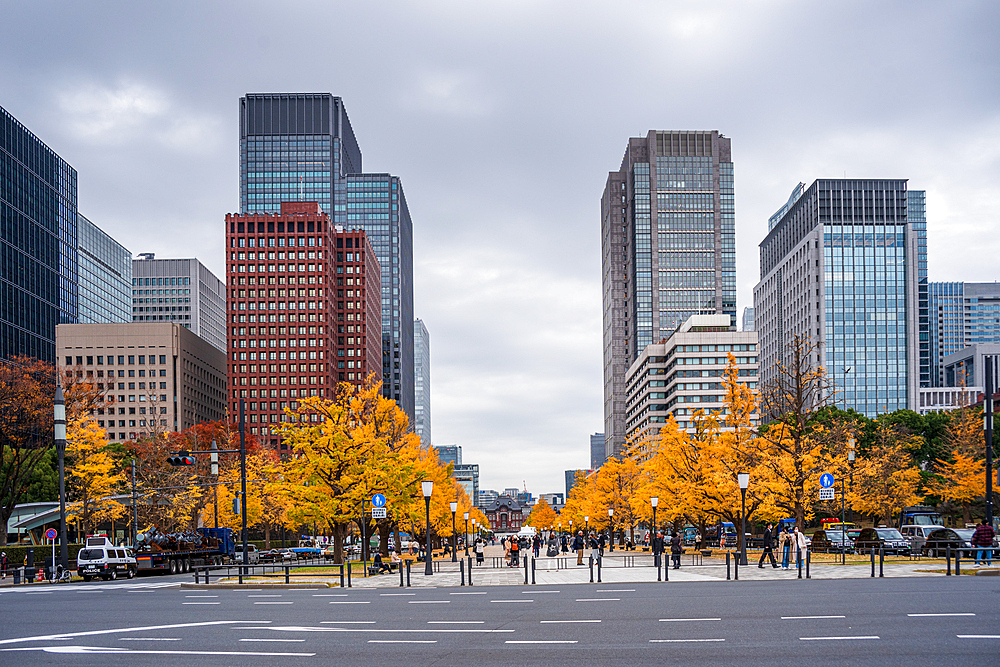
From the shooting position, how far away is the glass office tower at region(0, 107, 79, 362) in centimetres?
13875

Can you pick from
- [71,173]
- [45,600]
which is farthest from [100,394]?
[71,173]

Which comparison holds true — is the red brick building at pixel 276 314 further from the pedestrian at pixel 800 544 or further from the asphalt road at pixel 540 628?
the asphalt road at pixel 540 628

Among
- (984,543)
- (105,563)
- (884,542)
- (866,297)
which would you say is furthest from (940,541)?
(866,297)

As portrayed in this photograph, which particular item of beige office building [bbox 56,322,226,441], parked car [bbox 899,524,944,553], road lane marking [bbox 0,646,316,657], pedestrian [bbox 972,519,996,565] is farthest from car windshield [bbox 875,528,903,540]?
beige office building [bbox 56,322,226,441]

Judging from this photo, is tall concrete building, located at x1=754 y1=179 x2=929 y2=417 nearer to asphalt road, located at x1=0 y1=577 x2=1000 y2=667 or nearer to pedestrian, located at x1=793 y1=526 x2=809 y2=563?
pedestrian, located at x1=793 y1=526 x2=809 y2=563

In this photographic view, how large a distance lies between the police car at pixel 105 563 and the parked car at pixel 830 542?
128 ft

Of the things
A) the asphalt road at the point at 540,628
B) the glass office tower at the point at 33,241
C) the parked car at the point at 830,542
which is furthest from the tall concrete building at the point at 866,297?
the asphalt road at the point at 540,628

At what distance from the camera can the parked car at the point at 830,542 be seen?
53.8 m

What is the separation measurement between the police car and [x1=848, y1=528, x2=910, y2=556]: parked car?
130ft

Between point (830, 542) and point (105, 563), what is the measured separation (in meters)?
41.4

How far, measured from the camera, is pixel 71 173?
16600 cm

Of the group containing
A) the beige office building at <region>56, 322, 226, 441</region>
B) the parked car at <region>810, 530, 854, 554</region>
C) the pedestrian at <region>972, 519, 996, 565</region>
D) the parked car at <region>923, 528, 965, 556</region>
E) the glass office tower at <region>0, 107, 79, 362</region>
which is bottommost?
the parked car at <region>810, 530, 854, 554</region>

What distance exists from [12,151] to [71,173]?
24493 millimetres

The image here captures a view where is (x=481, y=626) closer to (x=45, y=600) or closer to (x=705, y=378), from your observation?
(x=45, y=600)
